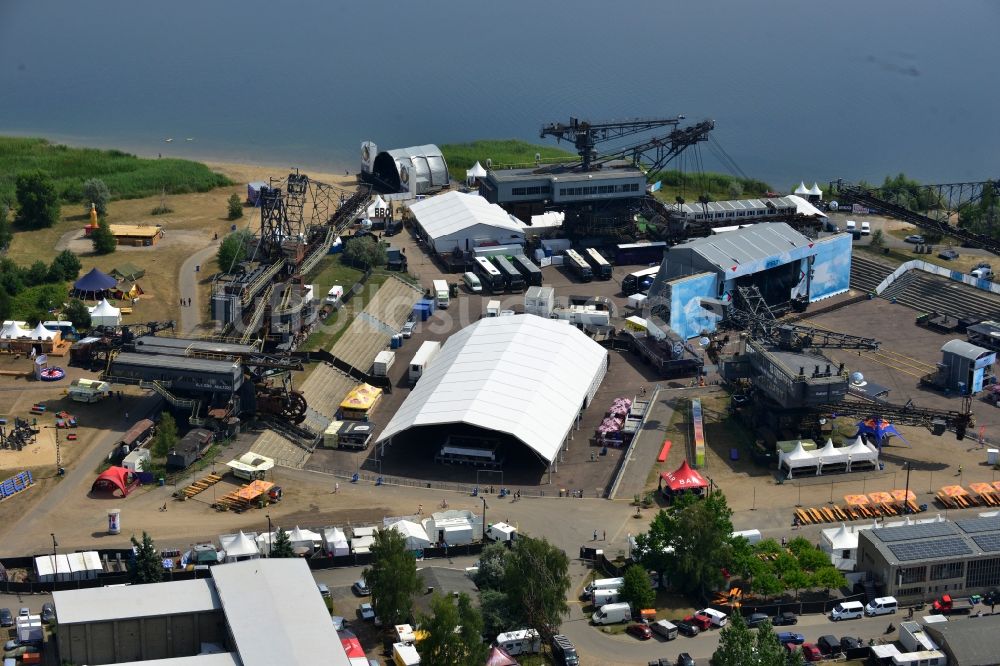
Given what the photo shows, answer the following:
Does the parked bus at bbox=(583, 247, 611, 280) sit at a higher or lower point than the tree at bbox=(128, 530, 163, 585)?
higher

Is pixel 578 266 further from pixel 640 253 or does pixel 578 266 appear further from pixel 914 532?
pixel 914 532

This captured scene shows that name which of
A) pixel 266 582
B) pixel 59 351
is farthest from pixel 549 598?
pixel 59 351

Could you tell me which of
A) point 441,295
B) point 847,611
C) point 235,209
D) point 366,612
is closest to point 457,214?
point 441,295

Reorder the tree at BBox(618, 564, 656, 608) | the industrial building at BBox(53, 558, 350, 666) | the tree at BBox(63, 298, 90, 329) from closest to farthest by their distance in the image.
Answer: the industrial building at BBox(53, 558, 350, 666), the tree at BBox(618, 564, 656, 608), the tree at BBox(63, 298, 90, 329)

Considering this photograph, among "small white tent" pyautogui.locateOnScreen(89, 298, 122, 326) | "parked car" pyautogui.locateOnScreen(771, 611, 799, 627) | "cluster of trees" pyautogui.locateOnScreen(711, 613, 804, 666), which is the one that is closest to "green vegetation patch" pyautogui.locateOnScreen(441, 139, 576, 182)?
"small white tent" pyautogui.locateOnScreen(89, 298, 122, 326)

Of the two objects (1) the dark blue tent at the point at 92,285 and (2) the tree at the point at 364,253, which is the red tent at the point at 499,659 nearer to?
(1) the dark blue tent at the point at 92,285

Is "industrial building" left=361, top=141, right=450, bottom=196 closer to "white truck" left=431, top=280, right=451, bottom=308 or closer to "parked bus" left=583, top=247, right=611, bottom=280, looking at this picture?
"parked bus" left=583, top=247, right=611, bottom=280
